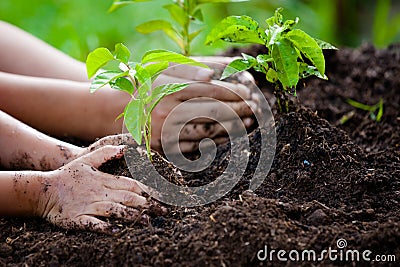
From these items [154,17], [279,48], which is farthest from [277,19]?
[154,17]

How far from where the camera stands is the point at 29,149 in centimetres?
131

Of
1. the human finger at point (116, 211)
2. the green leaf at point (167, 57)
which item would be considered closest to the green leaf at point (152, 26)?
the green leaf at point (167, 57)

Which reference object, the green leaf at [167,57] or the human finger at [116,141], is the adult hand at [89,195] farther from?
the green leaf at [167,57]

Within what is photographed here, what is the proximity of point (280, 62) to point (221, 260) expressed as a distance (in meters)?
0.40

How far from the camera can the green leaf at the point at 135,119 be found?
42.1 inches

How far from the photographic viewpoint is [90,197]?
1.11 m

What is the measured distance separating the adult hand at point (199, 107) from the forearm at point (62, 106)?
115mm

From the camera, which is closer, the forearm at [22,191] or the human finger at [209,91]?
the forearm at [22,191]

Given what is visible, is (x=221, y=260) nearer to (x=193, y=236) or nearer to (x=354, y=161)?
(x=193, y=236)

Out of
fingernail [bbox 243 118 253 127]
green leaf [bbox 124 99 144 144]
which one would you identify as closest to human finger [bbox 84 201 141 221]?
green leaf [bbox 124 99 144 144]

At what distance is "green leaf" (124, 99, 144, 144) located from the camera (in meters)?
1.07

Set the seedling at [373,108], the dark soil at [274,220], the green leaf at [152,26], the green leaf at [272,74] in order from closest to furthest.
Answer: the dark soil at [274,220], the green leaf at [272,74], the green leaf at [152,26], the seedling at [373,108]

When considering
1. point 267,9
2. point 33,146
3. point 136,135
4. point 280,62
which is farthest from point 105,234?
point 267,9

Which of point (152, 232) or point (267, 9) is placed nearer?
point (152, 232)
